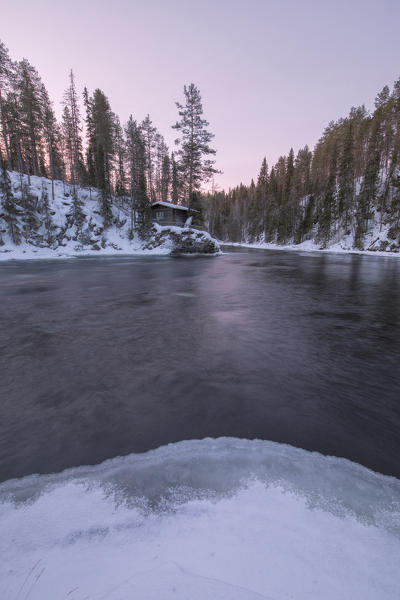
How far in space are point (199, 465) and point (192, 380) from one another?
174 cm

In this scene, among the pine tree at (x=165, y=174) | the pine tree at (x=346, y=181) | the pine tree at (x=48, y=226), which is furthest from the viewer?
the pine tree at (x=165, y=174)

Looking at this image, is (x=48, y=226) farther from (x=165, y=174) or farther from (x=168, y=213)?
(x=165, y=174)

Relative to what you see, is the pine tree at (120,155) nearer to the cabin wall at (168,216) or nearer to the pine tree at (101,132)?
the pine tree at (101,132)

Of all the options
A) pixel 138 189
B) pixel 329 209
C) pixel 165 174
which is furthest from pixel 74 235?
pixel 329 209

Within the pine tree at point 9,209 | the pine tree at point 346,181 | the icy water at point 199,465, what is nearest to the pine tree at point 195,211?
the pine tree at point 9,209

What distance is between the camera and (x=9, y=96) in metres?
35.9

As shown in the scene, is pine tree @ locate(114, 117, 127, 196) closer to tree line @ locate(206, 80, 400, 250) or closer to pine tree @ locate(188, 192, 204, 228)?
pine tree @ locate(188, 192, 204, 228)

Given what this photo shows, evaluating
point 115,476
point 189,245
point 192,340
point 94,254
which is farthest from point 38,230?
point 115,476

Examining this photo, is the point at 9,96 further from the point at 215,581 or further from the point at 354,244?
the point at 354,244

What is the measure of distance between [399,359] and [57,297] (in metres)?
11.6

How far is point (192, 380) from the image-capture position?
4031 millimetres

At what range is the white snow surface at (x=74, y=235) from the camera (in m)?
30.6

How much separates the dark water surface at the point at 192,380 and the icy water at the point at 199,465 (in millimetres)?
26

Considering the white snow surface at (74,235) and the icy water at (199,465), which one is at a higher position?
the white snow surface at (74,235)
